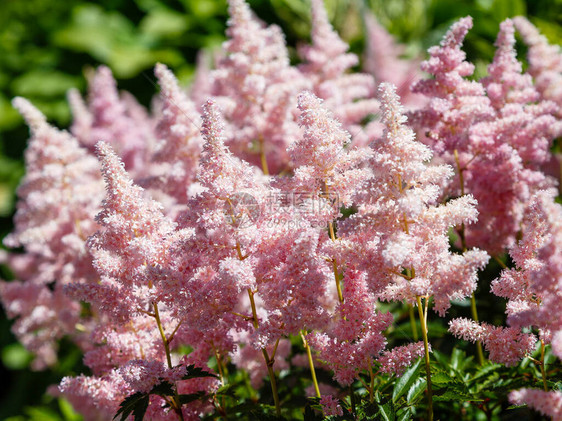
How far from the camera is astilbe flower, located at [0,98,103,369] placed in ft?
7.43

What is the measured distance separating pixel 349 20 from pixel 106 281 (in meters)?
3.25

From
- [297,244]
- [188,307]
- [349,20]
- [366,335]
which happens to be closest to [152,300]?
[188,307]

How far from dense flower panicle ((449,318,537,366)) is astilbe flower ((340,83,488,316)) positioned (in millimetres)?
79

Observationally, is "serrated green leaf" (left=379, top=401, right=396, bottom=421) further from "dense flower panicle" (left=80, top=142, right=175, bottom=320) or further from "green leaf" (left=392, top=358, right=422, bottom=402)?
"dense flower panicle" (left=80, top=142, right=175, bottom=320)

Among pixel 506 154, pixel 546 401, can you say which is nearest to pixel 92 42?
pixel 506 154

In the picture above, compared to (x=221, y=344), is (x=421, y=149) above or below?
above

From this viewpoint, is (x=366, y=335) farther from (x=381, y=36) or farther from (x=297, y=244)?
(x=381, y=36)

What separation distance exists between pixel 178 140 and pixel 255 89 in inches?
14.1

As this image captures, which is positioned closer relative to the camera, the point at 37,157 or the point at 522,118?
the point at 522,118

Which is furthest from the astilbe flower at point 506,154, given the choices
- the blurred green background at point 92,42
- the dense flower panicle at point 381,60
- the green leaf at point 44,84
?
the green leaf at point 44,84

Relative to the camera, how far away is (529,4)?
3648mm

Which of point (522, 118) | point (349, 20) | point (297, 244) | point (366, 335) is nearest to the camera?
point (297, 244)

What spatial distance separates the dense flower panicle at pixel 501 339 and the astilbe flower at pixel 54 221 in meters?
1.42

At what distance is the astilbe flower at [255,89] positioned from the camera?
2.10m
